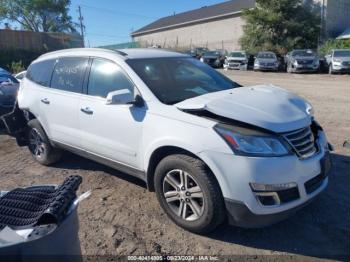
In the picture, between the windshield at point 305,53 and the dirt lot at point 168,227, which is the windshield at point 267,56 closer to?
the windshield at point 305,53

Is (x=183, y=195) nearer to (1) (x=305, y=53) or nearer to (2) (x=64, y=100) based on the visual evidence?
(2) (x=64, y=100)

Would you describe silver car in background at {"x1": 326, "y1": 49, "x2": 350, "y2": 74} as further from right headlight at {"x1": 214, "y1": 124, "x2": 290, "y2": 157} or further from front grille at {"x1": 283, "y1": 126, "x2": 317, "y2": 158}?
right headlight at {"x1": 214, "y1": 124, "x2": 290, "y2": 157}

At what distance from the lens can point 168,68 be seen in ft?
14.3

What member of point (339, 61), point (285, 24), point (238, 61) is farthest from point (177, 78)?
point (285, 24)

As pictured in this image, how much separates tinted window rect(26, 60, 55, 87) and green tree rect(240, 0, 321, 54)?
30.1 m

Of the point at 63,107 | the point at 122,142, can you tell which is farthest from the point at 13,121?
the point at 122,142

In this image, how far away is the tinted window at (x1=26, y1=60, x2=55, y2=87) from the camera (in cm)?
526

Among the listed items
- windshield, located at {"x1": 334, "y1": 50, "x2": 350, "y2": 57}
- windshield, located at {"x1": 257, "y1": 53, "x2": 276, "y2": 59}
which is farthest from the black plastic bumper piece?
windshield, located at {"x1": 257, "y1": 53, "x2": 276, "y2": 59}

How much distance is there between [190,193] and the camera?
3.37 meters

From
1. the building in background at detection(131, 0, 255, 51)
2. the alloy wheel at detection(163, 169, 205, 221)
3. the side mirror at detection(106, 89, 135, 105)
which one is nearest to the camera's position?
the alloy wheel at detection(163, 169, 205, 221)

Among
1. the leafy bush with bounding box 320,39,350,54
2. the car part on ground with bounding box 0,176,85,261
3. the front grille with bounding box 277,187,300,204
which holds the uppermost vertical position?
the leafy bush with bounding box 320,39,350,54

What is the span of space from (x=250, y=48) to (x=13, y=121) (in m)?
32.3

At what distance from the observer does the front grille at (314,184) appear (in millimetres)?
3205

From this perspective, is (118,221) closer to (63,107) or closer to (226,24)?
(63,107)
